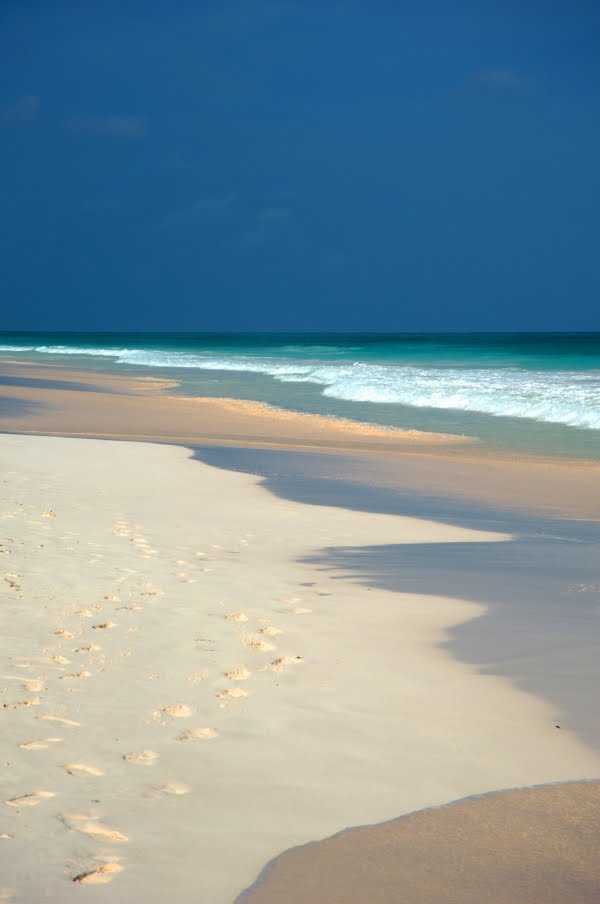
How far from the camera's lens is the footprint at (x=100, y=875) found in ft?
10.4

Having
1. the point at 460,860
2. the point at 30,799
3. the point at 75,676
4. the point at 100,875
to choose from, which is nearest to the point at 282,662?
the point at 75,676

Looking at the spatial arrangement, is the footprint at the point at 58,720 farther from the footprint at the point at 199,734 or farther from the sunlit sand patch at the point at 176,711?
the footprint at the point at 199,734

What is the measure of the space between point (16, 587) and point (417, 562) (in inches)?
129

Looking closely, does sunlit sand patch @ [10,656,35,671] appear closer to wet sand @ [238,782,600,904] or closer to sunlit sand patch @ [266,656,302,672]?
sunlit sand patch @ [266,656,302,672]

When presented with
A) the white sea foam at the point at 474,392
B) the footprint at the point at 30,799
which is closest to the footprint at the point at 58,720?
the footprint at the point at 30,799

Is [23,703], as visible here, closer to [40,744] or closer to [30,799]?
[40,744]

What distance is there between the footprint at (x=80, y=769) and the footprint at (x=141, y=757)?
0.50 ft

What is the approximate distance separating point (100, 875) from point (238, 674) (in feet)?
6.70

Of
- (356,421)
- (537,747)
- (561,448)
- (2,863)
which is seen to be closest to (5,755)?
(2,863)

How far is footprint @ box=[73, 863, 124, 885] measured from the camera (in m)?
3.18

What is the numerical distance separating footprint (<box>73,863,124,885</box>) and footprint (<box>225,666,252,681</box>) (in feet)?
6.22

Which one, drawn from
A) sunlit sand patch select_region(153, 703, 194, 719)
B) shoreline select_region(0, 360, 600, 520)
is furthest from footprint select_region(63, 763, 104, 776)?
shoreline select_region(0, 360, 600, 520)

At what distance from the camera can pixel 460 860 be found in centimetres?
340

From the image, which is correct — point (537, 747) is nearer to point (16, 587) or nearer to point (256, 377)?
point (16, 587)
